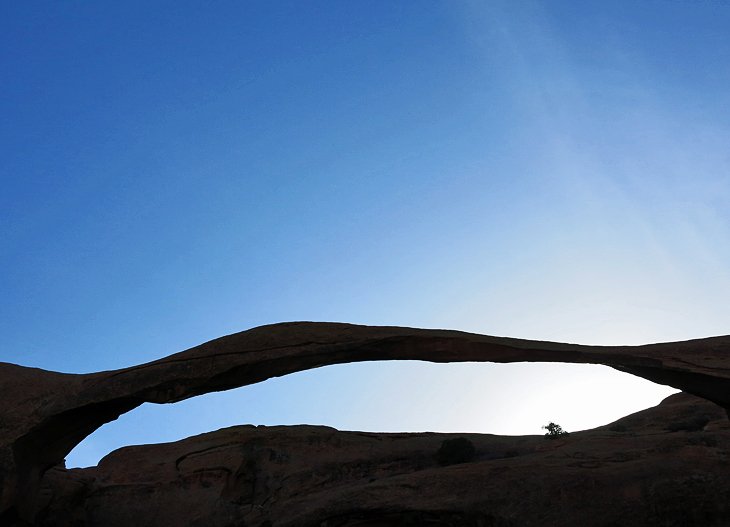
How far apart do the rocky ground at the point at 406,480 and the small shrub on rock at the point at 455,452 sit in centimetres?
52

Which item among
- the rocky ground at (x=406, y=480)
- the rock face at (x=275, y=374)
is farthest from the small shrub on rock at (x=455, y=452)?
the rock face at (x=275, y=374)

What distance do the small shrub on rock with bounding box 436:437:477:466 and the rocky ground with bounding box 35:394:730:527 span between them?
52cm

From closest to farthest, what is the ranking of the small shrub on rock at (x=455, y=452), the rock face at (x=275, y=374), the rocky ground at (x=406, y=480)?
1. the rocky ground at (x=406, y=480)
2. the rock face at (x=275, y=374)
3. the small shrub on rock at (x=455, y=452)

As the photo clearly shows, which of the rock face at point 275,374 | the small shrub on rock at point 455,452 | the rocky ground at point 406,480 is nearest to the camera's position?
the rocky ground at point 406,480

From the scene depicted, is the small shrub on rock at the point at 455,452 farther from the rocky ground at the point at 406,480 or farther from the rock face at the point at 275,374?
the rock face at the point at 275,374

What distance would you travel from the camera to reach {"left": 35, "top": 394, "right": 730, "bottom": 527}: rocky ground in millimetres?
16359

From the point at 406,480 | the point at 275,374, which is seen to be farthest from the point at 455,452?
the point at 275,374

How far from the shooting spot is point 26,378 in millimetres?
18500

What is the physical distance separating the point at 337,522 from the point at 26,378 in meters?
10.3

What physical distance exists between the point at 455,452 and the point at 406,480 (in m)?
5.00

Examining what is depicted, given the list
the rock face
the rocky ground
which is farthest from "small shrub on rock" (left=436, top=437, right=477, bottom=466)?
the rock face

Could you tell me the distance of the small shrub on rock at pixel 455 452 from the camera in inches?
955

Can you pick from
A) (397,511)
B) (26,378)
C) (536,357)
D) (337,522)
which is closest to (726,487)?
(536,357)

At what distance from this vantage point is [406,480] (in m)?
20.1
